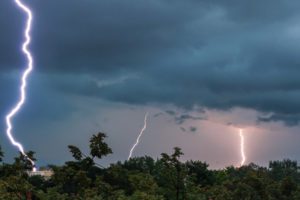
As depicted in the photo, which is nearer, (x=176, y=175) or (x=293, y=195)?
(x=176, y=175)

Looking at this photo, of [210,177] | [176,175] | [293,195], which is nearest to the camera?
[176,175]

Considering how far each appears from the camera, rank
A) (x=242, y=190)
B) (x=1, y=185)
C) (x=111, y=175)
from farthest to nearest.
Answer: (x=242, y=190)
(x=111, y=175)
(x=1, y=185)

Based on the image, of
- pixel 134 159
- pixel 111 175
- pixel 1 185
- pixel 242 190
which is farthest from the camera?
pixel 134 159

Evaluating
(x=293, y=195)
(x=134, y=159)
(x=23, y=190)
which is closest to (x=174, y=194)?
(x=23, y=190)

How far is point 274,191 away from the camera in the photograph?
29.5 m

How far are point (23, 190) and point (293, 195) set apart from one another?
17.9 m

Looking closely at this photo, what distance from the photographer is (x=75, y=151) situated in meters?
14.4

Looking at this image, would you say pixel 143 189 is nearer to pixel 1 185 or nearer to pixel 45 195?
pixel 45 195

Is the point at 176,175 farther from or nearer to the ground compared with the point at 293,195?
nearer to the ground

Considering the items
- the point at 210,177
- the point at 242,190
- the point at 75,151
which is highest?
the point at 210,177

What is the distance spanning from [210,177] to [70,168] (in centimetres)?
3539

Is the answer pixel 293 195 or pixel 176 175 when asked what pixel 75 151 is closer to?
pixel 176 175

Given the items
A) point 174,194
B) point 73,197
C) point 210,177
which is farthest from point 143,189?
point 210,177

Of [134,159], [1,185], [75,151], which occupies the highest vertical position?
[134,159]
